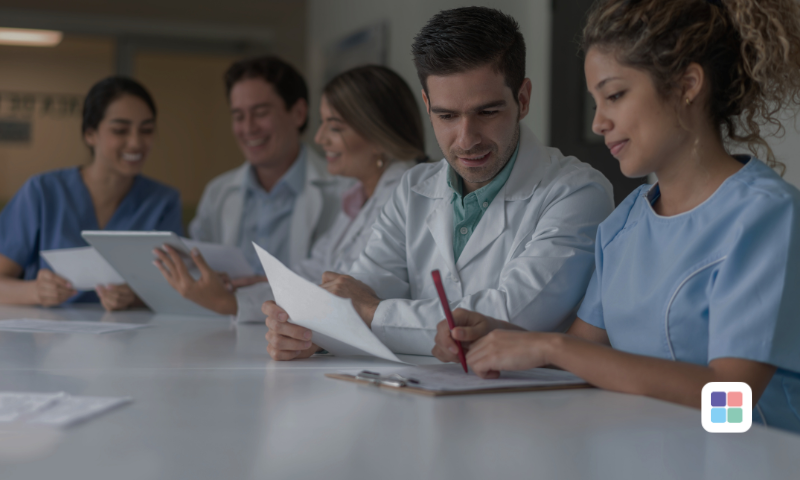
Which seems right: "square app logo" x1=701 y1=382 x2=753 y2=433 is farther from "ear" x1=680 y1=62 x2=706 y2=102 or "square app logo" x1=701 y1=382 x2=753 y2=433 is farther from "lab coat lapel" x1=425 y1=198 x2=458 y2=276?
"lab coat lapel" x1=425 y1=198 x2=458 y2=276

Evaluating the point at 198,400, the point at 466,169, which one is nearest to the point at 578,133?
the point at 466,169

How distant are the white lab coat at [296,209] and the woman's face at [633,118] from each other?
1629mm

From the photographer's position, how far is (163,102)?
627 cm

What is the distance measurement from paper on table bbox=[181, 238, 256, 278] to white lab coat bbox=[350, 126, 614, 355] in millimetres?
479

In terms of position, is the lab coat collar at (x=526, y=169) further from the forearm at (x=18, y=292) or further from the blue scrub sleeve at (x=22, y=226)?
the blue scrub sleeve at (x=22, y=226)

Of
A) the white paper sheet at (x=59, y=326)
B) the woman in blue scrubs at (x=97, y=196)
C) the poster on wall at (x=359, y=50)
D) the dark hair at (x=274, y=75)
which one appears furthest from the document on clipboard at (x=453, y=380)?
the poster on wall at (x=359, y=50)

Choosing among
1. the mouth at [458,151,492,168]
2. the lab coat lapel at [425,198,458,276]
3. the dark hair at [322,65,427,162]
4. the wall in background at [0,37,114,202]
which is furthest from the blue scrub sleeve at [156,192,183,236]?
the wall in background at [0,37,114,202]

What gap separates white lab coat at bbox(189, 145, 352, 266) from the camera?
104 inches

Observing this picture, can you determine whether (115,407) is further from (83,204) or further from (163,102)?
(163,102)

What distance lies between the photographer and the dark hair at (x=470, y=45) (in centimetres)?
139

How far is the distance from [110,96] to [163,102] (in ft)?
13.1

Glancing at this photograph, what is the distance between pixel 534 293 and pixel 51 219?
5.74 feet

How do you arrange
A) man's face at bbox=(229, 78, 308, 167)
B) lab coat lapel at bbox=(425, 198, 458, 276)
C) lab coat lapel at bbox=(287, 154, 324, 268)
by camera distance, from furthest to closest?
man's face at bbox=(229, 78, 308, 167) → lab coat lapel at bbox=(287, 154, 324, 268) → lab coat lapel at bbox=(425, 198, 458, 276)

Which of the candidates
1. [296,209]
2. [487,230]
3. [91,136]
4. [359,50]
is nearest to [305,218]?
[296,209]
